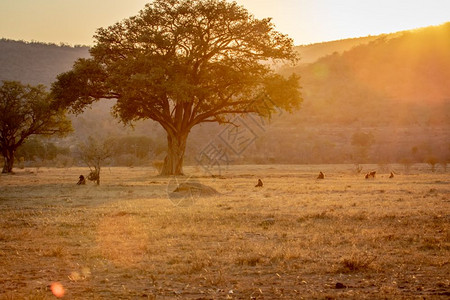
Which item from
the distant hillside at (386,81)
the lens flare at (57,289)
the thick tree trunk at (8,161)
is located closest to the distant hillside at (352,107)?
the distant hillside at (386,81)

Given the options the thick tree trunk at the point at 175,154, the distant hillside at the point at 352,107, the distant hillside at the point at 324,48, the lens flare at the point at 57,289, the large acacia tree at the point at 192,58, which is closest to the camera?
the lens flare at the point at 57,289

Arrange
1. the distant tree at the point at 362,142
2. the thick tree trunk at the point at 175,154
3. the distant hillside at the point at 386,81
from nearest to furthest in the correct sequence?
the thick tree trunk at the point at 175,154 < the distant tree at the point at 362,142 < the distant hillside at the point at 386,81

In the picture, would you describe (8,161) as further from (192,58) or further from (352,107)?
(352,107)

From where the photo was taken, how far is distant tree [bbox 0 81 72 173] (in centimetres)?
4597

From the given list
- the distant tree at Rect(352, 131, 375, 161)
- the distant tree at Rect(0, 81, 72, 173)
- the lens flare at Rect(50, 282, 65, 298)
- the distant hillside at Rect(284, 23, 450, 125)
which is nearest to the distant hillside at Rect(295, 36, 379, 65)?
the distant hillside at Rect(284, 23, 450, 125)

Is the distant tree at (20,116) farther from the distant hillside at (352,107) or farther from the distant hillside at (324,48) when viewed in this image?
the distant hillside at (324,48)

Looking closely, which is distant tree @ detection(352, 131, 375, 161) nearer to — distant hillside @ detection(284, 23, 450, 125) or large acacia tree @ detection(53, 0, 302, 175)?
distant hillside @ detection(284, 23, 450, 125)

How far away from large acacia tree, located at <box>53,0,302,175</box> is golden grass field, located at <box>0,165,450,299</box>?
716 inches

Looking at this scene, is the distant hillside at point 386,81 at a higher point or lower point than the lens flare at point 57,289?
higher

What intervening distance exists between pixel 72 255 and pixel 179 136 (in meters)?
29.0

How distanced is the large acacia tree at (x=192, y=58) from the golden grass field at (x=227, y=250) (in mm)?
18197

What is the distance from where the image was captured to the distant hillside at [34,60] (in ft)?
398

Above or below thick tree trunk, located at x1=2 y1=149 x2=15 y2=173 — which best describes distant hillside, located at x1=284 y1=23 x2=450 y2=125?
above

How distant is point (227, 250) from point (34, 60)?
461 ft
